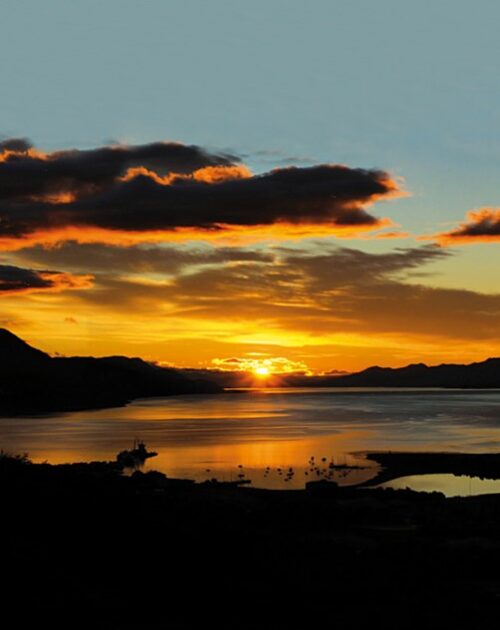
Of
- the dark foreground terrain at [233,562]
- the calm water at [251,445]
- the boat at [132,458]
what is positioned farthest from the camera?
the boat at [132,458]

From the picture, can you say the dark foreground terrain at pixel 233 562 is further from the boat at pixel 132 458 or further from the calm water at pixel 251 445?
the boat at pixel 132 458

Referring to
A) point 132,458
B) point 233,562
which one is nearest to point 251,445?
point 132,458

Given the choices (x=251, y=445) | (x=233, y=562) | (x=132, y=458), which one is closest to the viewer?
(x=233, y=562)

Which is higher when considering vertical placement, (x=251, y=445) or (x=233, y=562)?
(x=233, y=562)

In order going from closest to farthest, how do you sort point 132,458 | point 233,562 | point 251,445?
point 233,562 < point 132,458 < point 251,445

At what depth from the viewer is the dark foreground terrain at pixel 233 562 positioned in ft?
87.6

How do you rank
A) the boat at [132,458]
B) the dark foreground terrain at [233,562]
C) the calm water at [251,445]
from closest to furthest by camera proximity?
the dark foreground terrain at [233,562], the calm water at [251,445], the boat at [132,458]

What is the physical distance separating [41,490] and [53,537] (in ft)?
28.2

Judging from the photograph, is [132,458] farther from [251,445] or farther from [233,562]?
[233,562]

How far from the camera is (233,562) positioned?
111 feet

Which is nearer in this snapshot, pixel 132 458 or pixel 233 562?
pixel 233 562

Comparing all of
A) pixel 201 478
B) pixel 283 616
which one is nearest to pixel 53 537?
pixel 283 616

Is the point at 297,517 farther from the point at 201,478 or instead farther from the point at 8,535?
the point at 201,478

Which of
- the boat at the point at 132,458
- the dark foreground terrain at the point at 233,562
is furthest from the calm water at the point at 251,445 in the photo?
the dark foreground terrain at the point at 233,562
